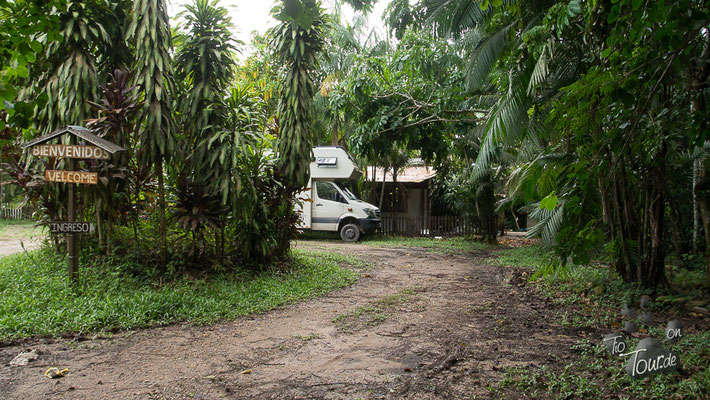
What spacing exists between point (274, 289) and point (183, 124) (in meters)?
2.91

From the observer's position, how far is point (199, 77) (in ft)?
23.2

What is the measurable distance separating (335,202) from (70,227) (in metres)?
10.1

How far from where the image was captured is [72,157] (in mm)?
5352

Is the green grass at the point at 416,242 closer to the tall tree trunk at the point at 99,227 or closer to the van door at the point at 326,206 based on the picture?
the van door at the point at 326,206

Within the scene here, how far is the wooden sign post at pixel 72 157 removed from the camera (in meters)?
5.21

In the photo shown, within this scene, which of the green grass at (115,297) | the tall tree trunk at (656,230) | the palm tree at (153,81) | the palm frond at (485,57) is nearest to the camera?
the green grass at (115,297)

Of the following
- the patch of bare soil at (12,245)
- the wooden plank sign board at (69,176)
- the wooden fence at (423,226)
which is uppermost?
the wooden plank sign board at (69,176)

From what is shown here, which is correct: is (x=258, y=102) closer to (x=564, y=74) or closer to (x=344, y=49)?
(x=564, y=74)

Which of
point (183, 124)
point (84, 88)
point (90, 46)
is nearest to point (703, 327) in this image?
point (183, 124)

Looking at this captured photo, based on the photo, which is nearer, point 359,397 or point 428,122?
point 359,397

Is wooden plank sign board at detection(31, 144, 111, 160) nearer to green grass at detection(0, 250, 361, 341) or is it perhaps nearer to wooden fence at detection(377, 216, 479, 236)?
green grass at detection(0, 250, 361, 341)

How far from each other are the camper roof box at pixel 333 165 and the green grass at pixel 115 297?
759 centimetres

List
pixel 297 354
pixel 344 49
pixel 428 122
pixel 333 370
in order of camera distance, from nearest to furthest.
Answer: pixel 333 370 < pixel 297 354 < pixel 428 122 < pixel 344 49

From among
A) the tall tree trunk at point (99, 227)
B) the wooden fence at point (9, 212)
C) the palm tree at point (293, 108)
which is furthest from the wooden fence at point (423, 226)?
the wooden fence at point (9, 212)
